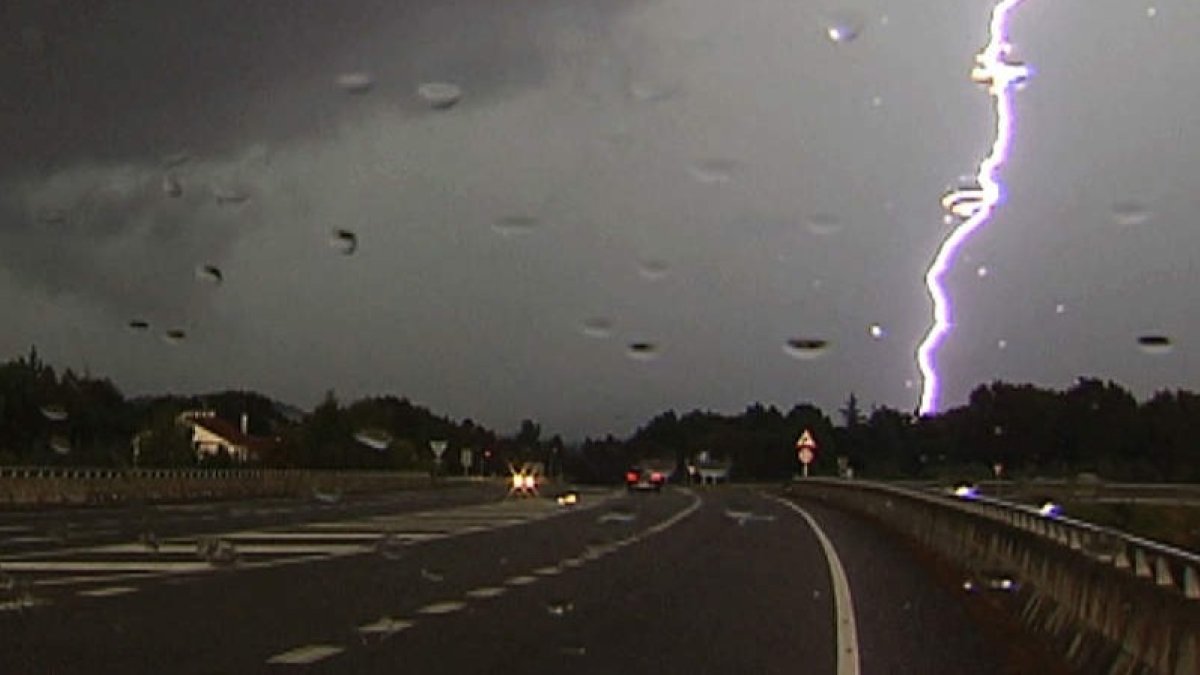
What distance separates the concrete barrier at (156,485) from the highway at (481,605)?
76.3ft

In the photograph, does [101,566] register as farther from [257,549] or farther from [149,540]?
[149,540]

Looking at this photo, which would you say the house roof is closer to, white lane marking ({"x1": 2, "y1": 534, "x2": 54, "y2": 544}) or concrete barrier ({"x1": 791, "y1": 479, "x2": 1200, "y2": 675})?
white lane marking ({"x1": 2, "y1": 534, "x2": 54, "y2": 544})

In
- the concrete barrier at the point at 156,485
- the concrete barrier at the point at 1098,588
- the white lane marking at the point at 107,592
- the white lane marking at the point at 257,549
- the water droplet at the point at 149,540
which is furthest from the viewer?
the concrete barrier at the point at 156,485

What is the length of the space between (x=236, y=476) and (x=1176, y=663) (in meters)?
65.8

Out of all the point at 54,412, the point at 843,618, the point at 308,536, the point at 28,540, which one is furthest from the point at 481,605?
the point at 54,412

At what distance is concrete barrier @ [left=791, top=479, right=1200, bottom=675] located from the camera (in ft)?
33.6

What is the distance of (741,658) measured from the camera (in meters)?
13.9

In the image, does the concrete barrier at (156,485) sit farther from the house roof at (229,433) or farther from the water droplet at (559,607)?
the water droplet at (559,607)

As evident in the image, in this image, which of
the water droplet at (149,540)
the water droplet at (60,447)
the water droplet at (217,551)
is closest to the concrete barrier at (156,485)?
the water droplet at (60,447)

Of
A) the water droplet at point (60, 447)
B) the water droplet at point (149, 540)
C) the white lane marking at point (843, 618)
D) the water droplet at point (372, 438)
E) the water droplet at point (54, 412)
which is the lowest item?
the white lane marking at point (843, 618)

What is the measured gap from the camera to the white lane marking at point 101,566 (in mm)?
22031

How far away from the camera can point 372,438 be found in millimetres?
90812

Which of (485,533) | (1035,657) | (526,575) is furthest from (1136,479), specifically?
(1035,657)

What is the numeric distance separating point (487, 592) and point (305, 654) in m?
6.06
